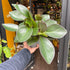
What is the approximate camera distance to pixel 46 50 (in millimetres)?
640

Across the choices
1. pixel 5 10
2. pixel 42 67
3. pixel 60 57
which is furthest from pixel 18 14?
pixel 42 67

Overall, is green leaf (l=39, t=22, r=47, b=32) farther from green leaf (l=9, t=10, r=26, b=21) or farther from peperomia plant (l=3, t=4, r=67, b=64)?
green leaf (l=9, t=10, r=26, b=21)

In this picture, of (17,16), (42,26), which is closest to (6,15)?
(17,16)

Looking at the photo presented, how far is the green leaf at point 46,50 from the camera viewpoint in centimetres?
62

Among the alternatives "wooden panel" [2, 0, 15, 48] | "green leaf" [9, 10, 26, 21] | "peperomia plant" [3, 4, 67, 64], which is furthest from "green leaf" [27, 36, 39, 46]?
"wooden panel" [2, 0, 15, 48]

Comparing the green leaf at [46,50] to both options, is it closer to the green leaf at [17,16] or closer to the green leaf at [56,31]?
the green leaf at [56,31]

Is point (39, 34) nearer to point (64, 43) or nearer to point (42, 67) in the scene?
point (64, 43)

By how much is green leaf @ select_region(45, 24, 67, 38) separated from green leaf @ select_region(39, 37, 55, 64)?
0.17 feet

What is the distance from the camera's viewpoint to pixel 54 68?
1961 mm

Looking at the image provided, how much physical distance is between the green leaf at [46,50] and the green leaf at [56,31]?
2.1 inches

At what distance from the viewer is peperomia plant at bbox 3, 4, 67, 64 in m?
0.64

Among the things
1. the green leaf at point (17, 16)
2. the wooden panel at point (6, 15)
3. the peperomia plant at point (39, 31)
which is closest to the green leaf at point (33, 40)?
the peperomia plant at point (39, 31)

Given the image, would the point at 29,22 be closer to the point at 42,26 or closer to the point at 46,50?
the point at 42,26

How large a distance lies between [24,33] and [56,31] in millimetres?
209
